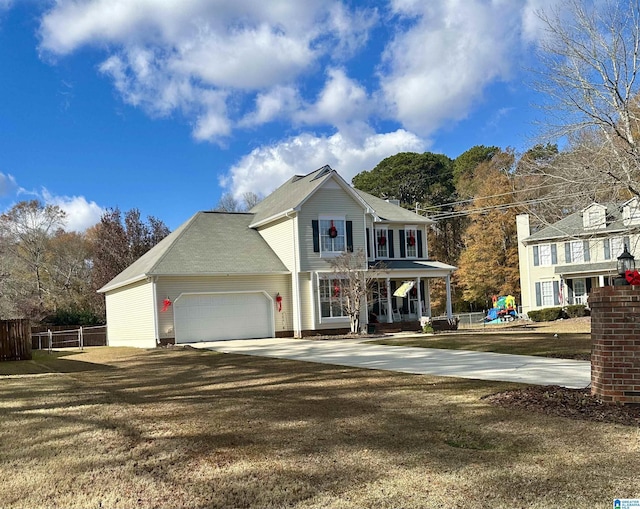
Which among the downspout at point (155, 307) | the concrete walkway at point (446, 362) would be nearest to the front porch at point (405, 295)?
the concrete walkway at point (446, 362)

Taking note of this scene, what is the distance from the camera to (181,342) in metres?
23.9

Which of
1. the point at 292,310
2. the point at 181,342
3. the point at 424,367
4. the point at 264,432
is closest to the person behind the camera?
the point at 264,432

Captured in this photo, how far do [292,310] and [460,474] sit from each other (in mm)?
21498

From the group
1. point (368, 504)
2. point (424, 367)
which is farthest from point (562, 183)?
point (368, 504)

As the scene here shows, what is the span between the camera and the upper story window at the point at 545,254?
128 ft

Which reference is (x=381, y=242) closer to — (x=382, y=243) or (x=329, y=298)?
(x=382, y=243)

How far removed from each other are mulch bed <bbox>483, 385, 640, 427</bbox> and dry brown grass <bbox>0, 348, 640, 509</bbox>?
0.33 metres

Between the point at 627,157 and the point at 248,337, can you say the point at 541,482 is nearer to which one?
the point at 627,157

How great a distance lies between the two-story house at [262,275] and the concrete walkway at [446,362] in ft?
17.6

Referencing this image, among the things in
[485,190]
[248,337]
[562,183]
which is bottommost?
[248,337]

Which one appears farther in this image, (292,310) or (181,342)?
(292,310)

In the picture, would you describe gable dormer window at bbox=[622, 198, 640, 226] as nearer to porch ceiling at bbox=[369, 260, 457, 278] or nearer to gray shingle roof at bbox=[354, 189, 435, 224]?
porch ceiling at bbox=[369, 260, 457, 278]

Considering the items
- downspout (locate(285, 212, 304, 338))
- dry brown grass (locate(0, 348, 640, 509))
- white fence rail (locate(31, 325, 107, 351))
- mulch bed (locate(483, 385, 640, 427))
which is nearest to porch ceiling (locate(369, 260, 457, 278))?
downspout (locate(285, 212, 304, 338))

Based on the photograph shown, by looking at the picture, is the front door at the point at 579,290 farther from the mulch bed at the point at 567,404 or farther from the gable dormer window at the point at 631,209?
the mulch bed at the point at 567,404
